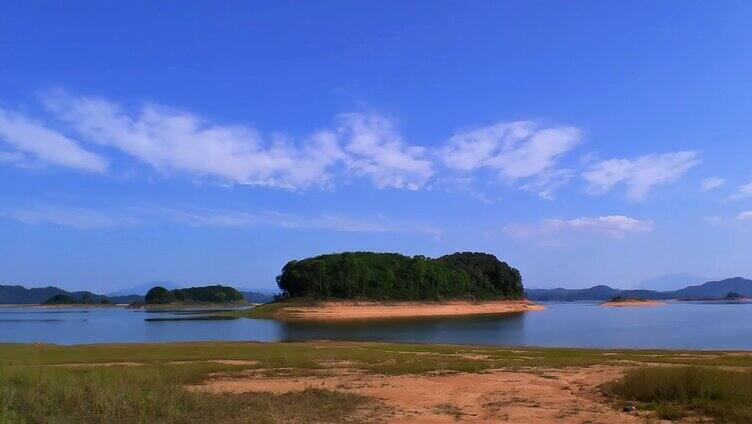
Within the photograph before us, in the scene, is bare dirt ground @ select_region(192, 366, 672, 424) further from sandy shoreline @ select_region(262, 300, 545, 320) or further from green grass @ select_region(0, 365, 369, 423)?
sandy shoreline @ select_region(262, 300, 545, 320)

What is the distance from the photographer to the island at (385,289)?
9156 cm

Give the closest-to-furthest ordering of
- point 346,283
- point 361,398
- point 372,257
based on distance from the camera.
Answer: point 361,398 < point 346,283 < point 372,257

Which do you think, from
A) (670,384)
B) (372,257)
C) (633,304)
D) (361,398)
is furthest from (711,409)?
(633,304)

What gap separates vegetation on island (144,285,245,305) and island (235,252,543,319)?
57.1 meters

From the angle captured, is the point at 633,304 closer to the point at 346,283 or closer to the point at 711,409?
the point at 346,283

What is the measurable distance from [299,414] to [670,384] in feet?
22.9

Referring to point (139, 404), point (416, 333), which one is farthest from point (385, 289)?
point (139, 404)

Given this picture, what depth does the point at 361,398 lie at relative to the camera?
467 inches

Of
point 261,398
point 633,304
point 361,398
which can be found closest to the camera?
point 261,398

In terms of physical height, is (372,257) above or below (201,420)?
above

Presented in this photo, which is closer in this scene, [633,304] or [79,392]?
[79,392]

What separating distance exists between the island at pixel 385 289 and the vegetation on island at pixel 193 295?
57.1 m

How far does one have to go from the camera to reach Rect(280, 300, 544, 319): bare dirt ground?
Answer: 283 ft

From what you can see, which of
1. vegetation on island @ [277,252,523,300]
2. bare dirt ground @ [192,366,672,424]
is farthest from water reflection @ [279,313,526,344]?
vegetation on island @ [277,252,523,300]
